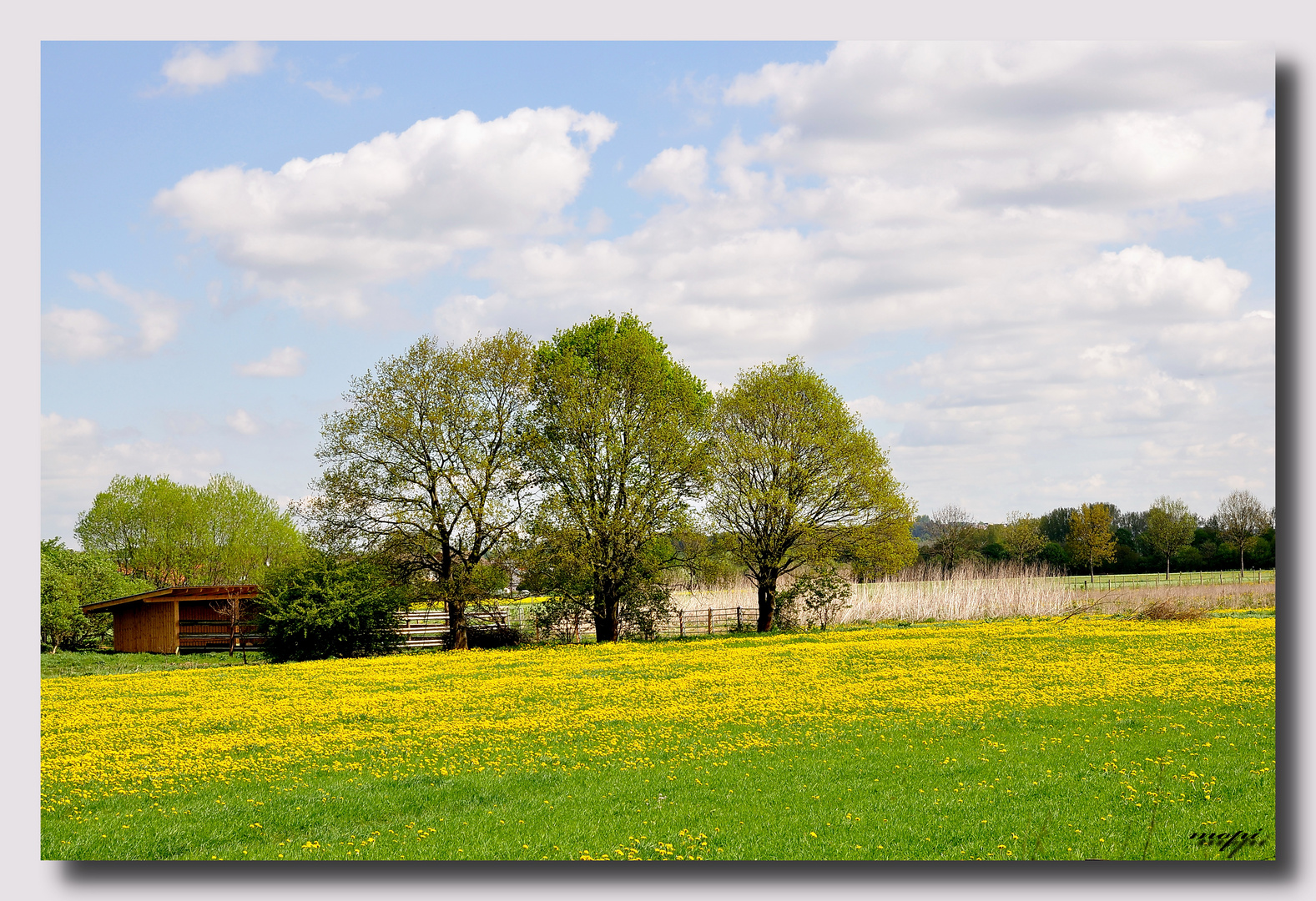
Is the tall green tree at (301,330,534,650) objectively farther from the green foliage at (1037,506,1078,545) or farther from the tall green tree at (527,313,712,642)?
the green foliage at (1037,506,1078,545)

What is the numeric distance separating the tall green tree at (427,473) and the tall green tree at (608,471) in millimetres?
1678

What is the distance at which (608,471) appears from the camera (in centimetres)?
3516

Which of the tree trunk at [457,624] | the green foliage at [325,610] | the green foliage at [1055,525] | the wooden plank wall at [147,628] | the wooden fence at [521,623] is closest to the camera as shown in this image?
the green foliage at [325,610]

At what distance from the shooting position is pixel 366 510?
34938mm

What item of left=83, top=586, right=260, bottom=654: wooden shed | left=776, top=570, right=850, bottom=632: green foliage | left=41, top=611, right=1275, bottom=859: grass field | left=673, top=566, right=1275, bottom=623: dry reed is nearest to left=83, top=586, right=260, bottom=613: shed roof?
left=83, top=586, right=260, bottom=654: wooden shed

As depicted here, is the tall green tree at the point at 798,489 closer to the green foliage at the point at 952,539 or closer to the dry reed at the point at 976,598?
the dry reed at the point at 976,598

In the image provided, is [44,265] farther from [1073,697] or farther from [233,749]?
[1073,697]

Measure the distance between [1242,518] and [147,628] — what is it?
39559mm

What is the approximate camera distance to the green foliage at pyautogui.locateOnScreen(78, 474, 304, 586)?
52.9m

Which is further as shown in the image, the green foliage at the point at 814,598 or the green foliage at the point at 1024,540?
the green foliage at the point at 1024,540

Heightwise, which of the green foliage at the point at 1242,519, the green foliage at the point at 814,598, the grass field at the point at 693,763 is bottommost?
the green foliage at the point at 814,598

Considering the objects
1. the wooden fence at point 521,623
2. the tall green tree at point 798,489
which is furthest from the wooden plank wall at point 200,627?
the tall green tree at point 798,489

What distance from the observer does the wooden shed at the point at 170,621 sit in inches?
1529

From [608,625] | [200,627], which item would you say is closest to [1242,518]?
[608,625]
